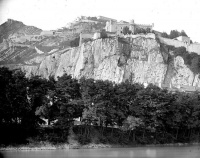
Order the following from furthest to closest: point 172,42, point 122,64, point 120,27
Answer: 1. point 120,27
2. point 172,42
3. point 122,64

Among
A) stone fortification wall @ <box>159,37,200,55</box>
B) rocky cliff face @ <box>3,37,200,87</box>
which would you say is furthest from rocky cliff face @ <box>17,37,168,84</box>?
stone fortification wall @ <box>159,37,200,55</box>

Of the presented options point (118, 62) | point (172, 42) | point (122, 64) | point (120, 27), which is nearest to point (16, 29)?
point (120, 27)

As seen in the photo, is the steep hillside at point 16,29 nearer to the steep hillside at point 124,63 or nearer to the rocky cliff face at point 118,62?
the steep hillside at point 124,63

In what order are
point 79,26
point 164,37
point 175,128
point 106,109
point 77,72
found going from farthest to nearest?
point 79,26 < point 164,37 < point 77,72 < point 175,128 < point 106,109

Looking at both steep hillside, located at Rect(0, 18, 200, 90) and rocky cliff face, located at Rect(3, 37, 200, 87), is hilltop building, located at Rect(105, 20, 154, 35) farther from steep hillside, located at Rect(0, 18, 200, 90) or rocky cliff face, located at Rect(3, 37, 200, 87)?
rocky cliff face, located at Rect(3, 37, 200, 87)

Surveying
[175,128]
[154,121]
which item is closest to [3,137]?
[154,121]

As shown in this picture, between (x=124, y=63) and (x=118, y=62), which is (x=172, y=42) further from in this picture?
(x=118, y=62)

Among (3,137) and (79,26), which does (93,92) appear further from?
(79,26)

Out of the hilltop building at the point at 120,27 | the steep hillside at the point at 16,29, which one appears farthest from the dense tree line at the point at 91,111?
the steep hillside at the point at 16,29

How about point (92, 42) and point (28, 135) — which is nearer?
point (28, 135)
